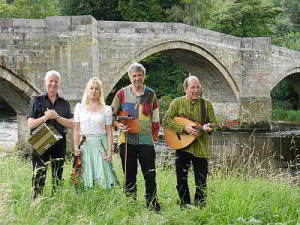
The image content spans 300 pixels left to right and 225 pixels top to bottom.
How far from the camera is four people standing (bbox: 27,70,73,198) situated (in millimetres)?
3777

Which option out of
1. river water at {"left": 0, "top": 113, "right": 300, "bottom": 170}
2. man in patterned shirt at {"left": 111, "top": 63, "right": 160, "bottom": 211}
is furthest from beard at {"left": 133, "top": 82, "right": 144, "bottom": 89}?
river water at {"left": 0, "top": 113, "right": 300, "bottom": 170}

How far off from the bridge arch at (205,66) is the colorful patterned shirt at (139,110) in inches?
333

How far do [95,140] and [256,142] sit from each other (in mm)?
10504

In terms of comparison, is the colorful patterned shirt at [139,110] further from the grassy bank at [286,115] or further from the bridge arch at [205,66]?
the grassy bank at [286,115]

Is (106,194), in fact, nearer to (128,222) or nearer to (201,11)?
(128,222)

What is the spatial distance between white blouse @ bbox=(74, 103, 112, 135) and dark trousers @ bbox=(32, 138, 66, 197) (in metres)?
0.28

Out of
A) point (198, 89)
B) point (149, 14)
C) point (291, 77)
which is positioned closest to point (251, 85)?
point (291, 77)

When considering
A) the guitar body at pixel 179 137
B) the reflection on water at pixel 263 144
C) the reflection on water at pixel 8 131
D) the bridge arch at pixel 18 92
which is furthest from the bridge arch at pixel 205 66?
the guitar body at pixel 179 137

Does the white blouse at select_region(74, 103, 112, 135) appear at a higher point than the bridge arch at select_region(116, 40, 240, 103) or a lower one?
lower

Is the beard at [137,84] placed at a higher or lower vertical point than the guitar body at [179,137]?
higher

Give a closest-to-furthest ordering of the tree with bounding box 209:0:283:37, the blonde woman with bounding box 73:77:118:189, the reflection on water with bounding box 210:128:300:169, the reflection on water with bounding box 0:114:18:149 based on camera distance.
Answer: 1. the blonde woman with bounding box 73:77:118:189
2. the reflection on water with bounding box 210:128:300:169
3. the reflection on water with bounding box 0:114:18:149
4. the tree with bounding box 209:0:283:37

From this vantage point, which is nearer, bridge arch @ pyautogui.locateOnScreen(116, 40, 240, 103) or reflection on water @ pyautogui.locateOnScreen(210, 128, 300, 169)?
reflection on water @ pyautogui.locateOnScreen(210, 128, 300, 169)

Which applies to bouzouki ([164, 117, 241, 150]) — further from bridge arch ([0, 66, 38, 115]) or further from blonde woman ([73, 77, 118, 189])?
bridge arch ([0, 66, 38, 115])

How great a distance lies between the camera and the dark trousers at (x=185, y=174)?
13.2ft
